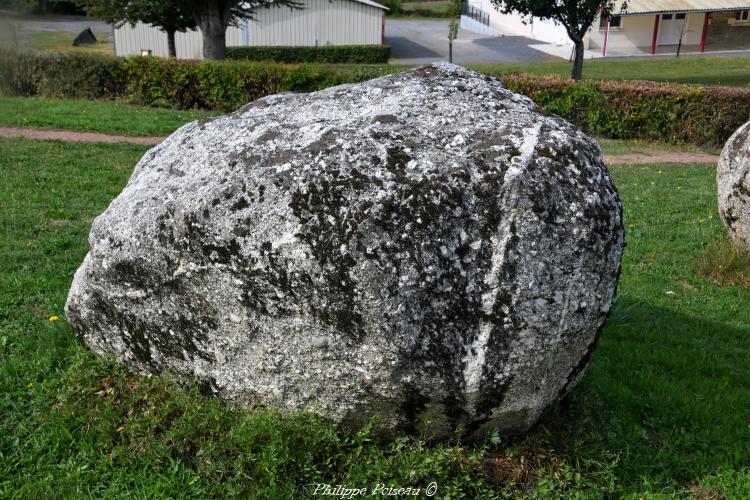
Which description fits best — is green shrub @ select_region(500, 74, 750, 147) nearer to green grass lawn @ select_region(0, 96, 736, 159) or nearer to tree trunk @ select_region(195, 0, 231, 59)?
green grass lawn @ select_region(0, 96, 736, 159)

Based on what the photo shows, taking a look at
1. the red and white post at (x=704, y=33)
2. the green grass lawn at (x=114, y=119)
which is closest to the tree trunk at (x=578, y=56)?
the green grass lawn at (x=114, y=119)

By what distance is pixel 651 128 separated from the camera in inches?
690

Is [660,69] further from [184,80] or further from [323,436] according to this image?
[323,436]

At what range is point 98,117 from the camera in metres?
15.3

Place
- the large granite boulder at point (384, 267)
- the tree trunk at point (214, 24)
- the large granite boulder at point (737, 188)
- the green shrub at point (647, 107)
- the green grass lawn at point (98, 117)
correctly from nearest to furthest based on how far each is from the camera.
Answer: the large granite boulder at point (384, 267)
the large granite boulder at point (737, 188)
the green grass lawn at point (98, 117)
the green shrub at point (647, 107)
the tree trunk at point (214, 24)

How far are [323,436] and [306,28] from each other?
1413 inches

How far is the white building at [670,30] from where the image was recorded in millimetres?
37500

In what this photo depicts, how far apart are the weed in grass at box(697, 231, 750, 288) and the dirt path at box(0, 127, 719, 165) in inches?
260

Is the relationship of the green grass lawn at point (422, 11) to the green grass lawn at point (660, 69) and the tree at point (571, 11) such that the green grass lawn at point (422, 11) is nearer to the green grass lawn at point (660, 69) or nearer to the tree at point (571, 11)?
the green grass lawn at point (660, 69)

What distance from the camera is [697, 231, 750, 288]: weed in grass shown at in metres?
7.99

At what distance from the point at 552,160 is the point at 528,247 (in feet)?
1.78

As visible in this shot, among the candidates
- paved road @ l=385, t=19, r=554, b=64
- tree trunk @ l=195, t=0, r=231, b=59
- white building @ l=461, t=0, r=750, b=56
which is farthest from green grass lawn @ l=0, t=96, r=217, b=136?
white building @ l=461, t=0, r=750, b=56

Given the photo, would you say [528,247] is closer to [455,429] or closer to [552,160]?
[552,160]

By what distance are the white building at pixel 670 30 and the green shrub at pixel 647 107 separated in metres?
21.4
